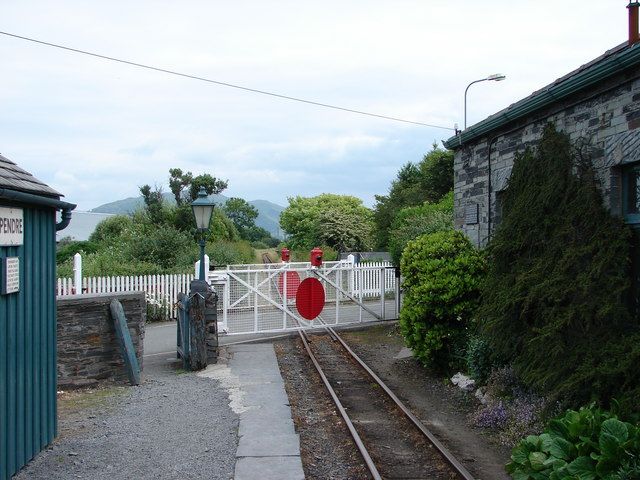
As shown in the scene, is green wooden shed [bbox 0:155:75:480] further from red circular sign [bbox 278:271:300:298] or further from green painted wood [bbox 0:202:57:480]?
red circular sign [bbox 278:271:300:298]

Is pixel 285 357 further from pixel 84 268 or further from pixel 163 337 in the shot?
pixel 84 268

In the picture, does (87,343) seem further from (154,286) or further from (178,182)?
(178,182)

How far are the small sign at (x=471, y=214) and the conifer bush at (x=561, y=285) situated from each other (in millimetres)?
2126

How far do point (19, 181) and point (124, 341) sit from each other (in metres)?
4.12

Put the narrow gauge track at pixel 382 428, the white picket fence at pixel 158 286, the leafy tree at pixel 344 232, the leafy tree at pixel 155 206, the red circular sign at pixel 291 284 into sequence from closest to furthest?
1. the narrow gauge track at pixel 382 428
2. the red circular sign at pixel 291 284
3. the white picket fence at pixel 158 286
4. the leafy tree at pixel 155 206
5. the leafy tree at pixel 344 232

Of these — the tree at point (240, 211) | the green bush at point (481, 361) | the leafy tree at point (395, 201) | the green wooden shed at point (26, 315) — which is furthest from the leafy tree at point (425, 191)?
the tree at point (240, 211)

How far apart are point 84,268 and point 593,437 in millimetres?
19732

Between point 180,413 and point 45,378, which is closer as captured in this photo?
point 45,378

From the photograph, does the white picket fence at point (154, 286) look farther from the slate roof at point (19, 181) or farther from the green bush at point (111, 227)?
the green bush at point (111, 227)

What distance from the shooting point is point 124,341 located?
32.5 ft

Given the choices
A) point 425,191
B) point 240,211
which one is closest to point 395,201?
point 425,191

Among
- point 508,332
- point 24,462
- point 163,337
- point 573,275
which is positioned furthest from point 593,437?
point 163,337

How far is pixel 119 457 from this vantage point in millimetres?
6656

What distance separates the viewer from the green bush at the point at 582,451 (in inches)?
183
